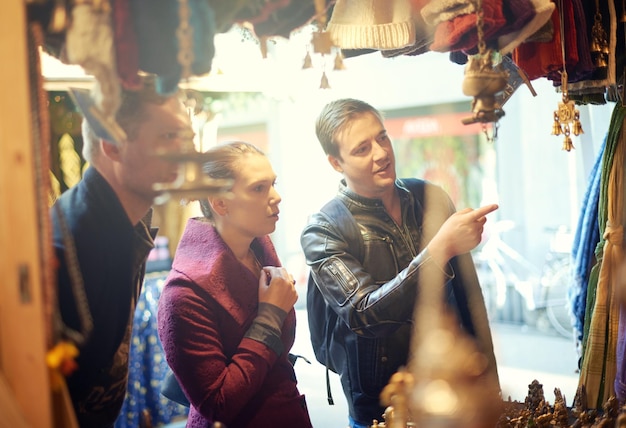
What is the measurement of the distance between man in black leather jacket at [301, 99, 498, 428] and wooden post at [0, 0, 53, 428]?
1.09 metres

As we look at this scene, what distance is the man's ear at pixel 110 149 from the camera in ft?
6.40

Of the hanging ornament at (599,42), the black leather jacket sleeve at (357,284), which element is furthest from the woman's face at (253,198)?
the hanging ornament at (599,42)

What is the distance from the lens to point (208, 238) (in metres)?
2.28

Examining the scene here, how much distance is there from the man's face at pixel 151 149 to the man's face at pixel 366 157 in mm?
713

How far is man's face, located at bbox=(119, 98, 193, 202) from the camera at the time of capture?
1.97 m

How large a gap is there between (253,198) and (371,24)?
0.62 m

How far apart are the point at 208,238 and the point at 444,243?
2.51ft

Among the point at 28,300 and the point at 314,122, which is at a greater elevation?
the point at 314,122

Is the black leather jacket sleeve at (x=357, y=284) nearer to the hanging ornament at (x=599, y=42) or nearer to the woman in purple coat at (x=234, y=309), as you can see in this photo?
the woman in purple coat at (x=234, y=309)

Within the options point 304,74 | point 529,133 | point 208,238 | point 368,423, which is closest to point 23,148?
point 208,238

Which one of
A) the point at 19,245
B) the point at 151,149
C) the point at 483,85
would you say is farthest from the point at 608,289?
the point at 19,245

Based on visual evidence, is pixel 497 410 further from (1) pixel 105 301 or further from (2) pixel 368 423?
(1) pixel 105 301

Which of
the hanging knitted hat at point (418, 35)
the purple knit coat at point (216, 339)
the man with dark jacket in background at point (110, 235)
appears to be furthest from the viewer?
the hanging knitted hat at point (418, 35)

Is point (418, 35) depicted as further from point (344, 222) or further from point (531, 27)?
point (344, 222)
